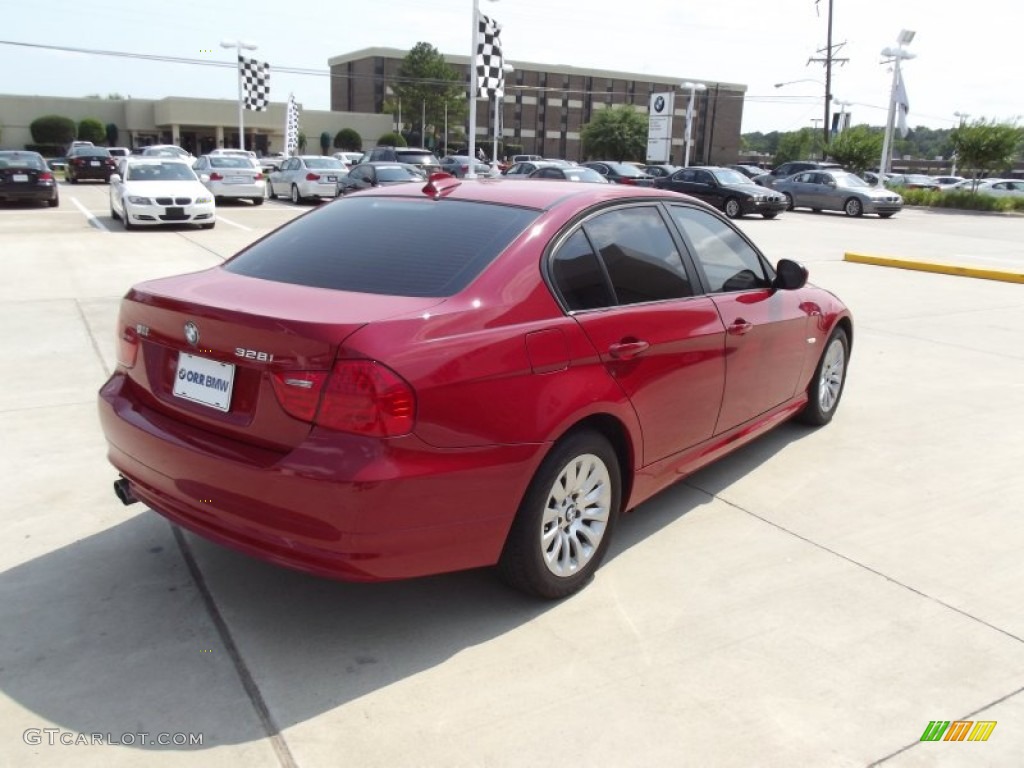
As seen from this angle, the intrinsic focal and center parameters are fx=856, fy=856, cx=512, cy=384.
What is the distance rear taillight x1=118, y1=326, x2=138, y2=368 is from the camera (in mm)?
3424

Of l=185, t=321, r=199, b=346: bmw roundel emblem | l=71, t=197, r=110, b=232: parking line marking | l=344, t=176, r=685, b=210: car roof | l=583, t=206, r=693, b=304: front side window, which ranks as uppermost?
l=344, t=176, r=685, b=210: car roof

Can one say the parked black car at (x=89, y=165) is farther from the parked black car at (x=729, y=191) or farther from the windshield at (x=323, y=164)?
the parked black car at (x=729, y=191)

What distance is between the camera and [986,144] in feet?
110

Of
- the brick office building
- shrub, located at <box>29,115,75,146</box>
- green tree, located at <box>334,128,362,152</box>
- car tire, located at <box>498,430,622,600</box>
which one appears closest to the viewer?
car tire, located at <box>498,430,622,600</box>

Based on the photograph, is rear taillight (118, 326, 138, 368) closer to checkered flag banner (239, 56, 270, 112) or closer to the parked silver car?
the parked silver car

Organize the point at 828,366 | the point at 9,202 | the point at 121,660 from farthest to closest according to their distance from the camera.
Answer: the point at 9,202 < the point at 828,366 < the point at 121,660

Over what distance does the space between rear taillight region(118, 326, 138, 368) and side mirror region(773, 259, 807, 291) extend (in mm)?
3294

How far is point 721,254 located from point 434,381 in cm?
231

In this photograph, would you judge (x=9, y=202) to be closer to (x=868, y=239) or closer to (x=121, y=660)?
(x=868, y=239)

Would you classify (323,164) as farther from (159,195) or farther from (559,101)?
(559,101)

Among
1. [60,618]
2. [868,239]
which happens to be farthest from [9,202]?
[60,618]

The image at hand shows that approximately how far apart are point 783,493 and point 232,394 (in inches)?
119

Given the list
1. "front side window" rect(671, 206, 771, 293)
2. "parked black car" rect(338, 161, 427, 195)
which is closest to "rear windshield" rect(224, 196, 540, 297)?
"front side window" rect(671, 206, 771, 293)

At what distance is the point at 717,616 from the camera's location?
339 centimetres
